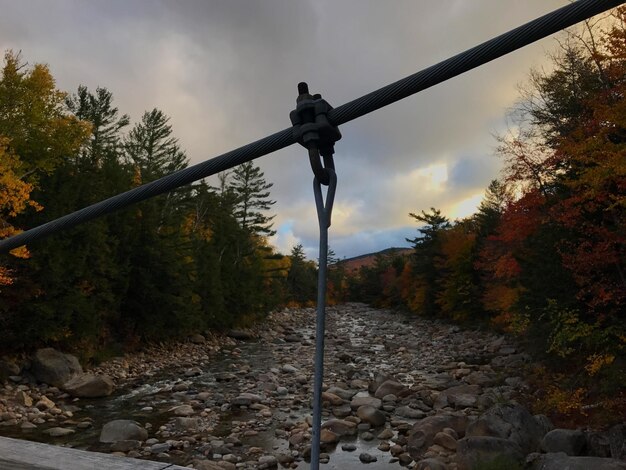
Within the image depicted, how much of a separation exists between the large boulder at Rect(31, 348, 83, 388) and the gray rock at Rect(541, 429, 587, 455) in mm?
12280

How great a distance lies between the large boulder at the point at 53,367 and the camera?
13.3 meters

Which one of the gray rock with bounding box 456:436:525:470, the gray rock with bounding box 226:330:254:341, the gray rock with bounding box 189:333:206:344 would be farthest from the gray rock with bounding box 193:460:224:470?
the gray rock with bounding box 226:330:254:341

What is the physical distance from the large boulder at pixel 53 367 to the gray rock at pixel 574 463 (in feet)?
40.2

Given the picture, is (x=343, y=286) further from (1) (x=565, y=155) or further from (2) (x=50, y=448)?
(2) (x=50, y=448)

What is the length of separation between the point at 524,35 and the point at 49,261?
17.2 meters

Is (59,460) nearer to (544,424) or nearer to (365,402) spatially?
(544,424)

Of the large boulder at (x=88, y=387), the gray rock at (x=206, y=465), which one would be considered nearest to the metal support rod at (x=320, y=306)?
the gray rock at (x=206, y=465)

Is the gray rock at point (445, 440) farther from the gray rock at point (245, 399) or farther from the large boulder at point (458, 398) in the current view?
the gray rock at point (245, 399)

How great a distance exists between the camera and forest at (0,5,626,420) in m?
10.7

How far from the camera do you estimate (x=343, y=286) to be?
8019 centimetres

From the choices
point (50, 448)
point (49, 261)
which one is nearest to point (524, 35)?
point (50, 448)

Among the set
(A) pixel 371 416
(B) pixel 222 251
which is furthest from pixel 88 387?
(B) pixel 222 251

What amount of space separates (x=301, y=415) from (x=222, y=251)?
2476 cm

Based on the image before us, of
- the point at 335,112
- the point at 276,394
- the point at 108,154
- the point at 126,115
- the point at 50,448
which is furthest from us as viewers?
the point at 126,115
